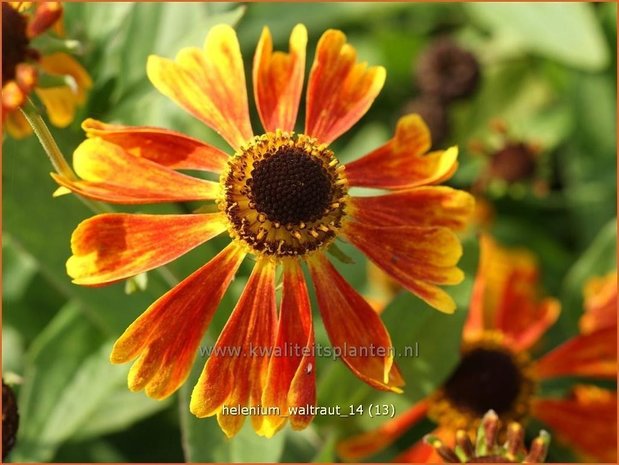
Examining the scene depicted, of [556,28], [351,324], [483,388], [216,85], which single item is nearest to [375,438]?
[483,388]

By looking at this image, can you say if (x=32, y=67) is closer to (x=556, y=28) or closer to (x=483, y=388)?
(x=483, y=388)

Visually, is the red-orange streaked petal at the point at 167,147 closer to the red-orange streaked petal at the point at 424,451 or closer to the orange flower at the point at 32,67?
the orange flower at the point at 32,67

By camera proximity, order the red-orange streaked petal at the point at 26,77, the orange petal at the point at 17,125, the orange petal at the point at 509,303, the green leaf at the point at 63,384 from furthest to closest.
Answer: the orange petal at the point at 509,303
the green leaf at the point at 63,384
the orange petal at the point at 17,125
the red-orange streaked petal at the point at 26,77

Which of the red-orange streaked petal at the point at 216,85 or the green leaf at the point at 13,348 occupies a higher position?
the red-orange streaked petal at the point at 216,85

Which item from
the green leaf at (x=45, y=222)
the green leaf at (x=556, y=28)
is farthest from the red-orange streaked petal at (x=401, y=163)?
the green leaf at (x=556, y=28)

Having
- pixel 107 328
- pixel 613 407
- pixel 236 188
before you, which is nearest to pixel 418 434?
pixel 613 407

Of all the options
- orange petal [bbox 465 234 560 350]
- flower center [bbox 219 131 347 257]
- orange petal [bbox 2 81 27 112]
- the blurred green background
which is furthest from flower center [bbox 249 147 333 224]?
orange petal [bbox 465 234 560 350]
